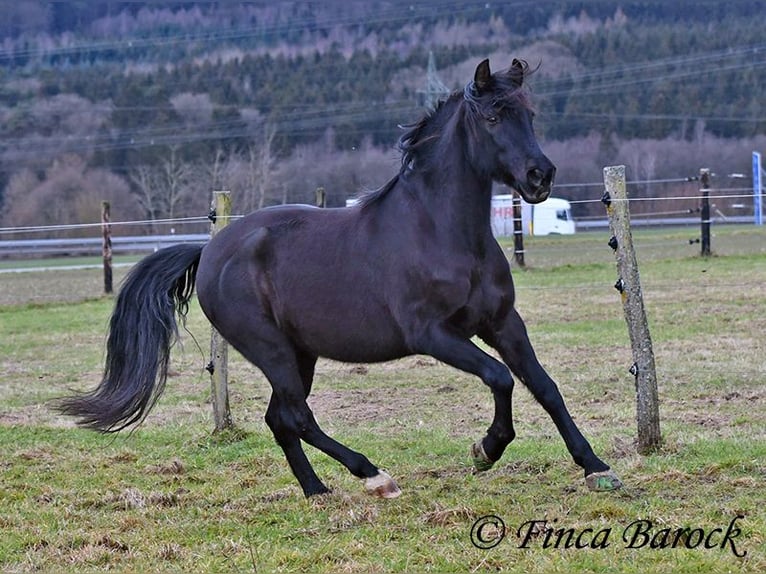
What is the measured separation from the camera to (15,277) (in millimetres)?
30109

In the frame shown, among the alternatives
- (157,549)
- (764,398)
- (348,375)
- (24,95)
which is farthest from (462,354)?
(24,95)

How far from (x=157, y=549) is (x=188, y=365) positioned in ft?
23.9

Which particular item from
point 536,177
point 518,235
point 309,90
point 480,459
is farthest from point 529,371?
point 309,90

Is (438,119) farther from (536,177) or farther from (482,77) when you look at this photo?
(536,177)

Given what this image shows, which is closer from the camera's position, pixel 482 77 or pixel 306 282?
pixel 482 77

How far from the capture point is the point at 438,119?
596cm

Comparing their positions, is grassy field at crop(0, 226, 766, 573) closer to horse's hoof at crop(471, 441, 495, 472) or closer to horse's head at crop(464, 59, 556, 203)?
horse's hoof at crop(471, 441, 495, 472)

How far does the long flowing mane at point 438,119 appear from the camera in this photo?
550cm

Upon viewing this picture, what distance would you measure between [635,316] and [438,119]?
179cm

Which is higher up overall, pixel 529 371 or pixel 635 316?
pixel 635 316

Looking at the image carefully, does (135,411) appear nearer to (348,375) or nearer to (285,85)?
(348,375)

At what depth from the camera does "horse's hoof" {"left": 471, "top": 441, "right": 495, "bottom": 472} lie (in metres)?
5.81

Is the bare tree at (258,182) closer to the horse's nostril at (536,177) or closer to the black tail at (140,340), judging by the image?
the black tail at (140,340)
